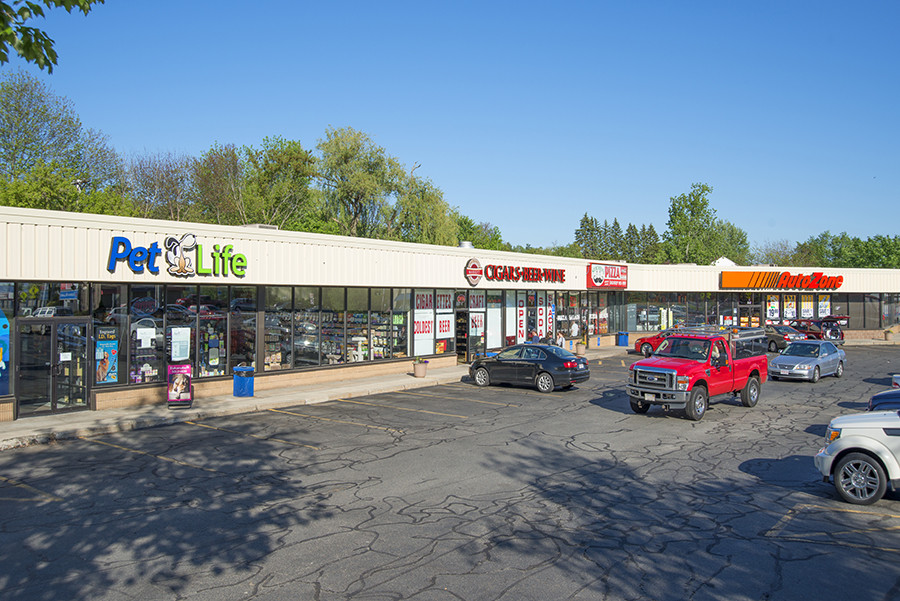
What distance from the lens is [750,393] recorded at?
19.5m

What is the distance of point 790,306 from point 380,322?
3724 cm

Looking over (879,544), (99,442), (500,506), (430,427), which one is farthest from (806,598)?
(99,442)

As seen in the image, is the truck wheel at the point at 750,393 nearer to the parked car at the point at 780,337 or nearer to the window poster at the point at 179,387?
the window poster at the point at 179,387

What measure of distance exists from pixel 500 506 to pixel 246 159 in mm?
57036

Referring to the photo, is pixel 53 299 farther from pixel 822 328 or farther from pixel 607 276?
pixel 822 328

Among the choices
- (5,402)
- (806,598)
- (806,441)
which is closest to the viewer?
(806,598)

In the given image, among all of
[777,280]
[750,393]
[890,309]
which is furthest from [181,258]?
[890,309]

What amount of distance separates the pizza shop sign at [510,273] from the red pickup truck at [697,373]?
13.2 metres

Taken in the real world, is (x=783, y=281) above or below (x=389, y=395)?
above

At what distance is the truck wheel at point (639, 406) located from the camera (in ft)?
59.1

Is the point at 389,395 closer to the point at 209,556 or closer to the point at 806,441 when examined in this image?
the point at 806,441

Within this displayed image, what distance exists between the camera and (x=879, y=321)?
2067 inches

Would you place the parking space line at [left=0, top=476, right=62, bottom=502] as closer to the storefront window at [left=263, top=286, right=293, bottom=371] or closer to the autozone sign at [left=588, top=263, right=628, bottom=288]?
the storefront window at [left=263, top=286, right=293, bottom=371]

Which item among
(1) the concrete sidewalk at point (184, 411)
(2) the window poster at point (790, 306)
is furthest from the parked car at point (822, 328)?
(1) the concrete sidewalk at point (184, 411)
